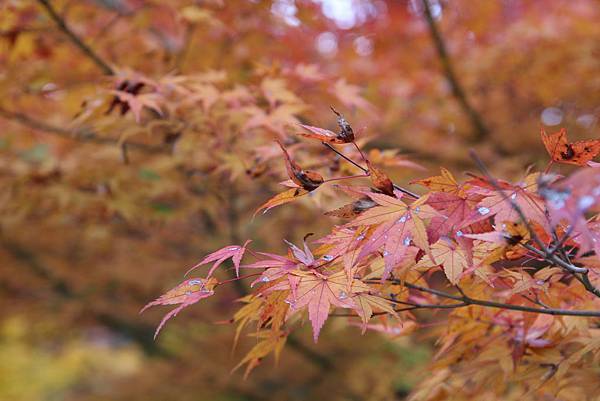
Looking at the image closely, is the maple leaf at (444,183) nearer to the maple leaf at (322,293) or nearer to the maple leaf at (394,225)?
the maple leaf at (394,225)

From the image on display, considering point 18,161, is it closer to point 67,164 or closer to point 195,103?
point 67,164

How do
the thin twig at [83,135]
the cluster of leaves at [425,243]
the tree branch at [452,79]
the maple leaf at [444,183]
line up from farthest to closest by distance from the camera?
the tree branch at [452,79]
the thin twig at [83,135]
the maple leaf at [444,183]
the cluster of leaves at [425,243]

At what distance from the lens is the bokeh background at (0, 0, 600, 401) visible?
215 centimetres

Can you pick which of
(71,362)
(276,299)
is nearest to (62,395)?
(71,362)

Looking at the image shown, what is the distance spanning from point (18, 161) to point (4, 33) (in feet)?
1.90

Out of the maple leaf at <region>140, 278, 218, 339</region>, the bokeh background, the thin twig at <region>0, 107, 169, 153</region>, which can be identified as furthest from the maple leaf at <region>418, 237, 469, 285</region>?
the thin twig at <region>0, 107, 169, 153</region>

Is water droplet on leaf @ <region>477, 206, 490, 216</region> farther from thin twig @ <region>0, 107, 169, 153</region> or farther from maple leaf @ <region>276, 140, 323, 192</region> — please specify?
thin twig @ <region>0, 107, 169, 153</region>

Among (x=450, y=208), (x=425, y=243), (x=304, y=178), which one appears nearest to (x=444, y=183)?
(x=450, y=208)

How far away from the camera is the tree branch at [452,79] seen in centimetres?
295

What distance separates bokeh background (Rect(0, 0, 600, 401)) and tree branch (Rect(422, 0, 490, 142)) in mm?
15

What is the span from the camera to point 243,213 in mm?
3539

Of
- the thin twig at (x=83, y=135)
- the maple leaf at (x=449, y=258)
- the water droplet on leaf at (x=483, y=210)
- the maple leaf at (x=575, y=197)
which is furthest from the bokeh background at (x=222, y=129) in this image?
the maple leaf at (x=575, y=197)

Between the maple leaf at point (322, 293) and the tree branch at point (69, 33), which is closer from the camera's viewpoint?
the maple leaf at point (322, 293)

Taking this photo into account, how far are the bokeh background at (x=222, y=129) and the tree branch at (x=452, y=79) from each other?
0.05ft
